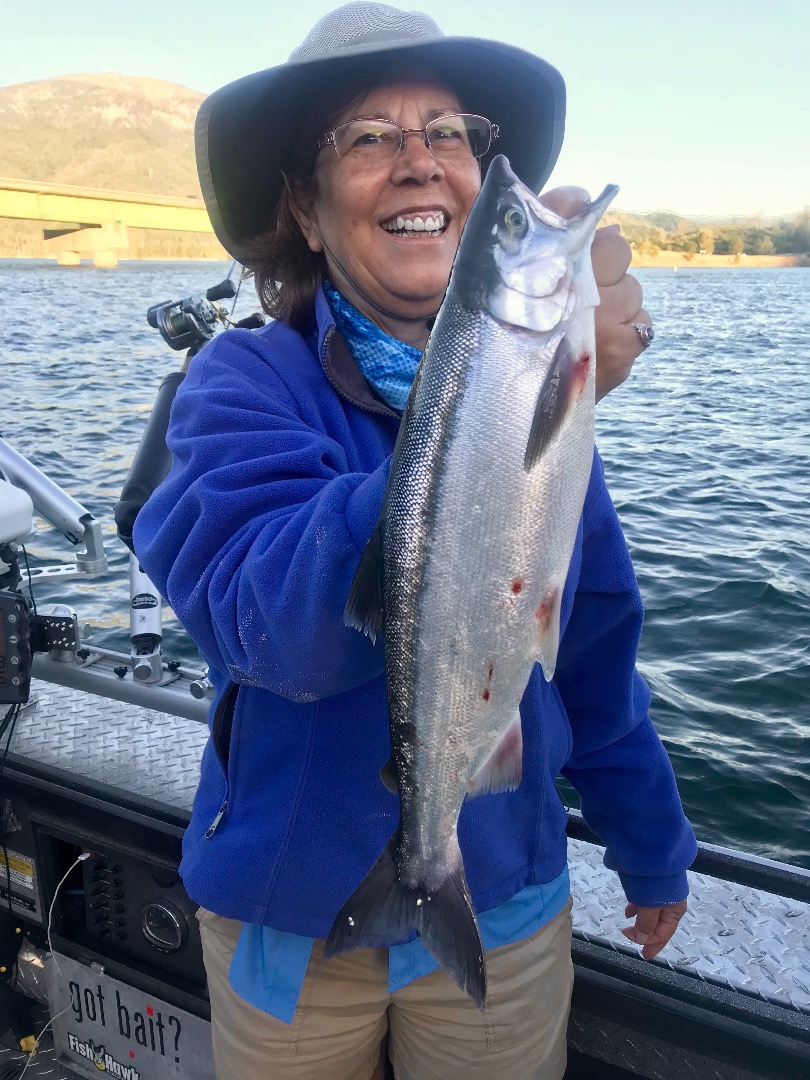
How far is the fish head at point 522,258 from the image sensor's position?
4.51 ft

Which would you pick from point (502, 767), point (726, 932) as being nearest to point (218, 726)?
point (502, 767)

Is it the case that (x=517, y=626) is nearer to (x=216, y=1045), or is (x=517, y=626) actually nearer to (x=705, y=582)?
(x=216, y=1045)

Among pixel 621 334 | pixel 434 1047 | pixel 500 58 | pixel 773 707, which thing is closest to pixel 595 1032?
pixel 434 1047

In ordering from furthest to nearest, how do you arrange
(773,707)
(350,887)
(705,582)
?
(705,582) < (773,707) < (350,887)

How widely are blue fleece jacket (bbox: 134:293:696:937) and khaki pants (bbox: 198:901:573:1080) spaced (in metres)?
0.18

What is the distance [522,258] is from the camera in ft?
4.58

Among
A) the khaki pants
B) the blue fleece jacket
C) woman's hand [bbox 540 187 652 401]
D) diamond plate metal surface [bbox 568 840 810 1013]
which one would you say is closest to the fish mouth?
the blue fleece jacket

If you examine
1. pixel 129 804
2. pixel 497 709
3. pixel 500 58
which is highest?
pixel 500 58

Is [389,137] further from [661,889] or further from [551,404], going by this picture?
[661,889]

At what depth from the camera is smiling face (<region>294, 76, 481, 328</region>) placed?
196 cm

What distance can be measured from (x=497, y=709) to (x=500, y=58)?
1.59m

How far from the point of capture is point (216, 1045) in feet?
7.00

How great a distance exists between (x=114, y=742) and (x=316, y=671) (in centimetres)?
244

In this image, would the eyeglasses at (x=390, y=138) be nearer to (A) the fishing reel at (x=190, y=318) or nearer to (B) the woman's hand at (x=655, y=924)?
(B) the woman's hand at (x=655, y=924)
